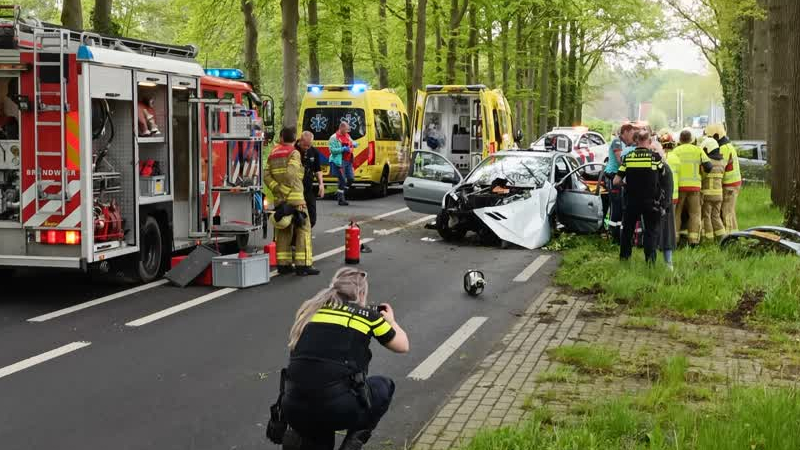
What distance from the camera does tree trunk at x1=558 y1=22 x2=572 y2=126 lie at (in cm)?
5750

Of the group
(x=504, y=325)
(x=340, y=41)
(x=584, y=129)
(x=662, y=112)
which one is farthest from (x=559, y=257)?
(x=662, y=112)

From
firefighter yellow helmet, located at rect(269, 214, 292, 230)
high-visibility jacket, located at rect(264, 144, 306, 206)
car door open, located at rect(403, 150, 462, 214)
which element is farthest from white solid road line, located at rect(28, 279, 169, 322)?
car door open, located at rect(403, 150, 462, 214)

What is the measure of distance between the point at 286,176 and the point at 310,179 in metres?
2.18

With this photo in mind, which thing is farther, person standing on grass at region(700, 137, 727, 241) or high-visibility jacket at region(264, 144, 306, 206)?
person standing on grass at region(700, 137, 727, 241)

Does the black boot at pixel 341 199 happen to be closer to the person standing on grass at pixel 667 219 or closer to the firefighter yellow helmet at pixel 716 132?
the firefighter yellow helmet at pixel 716 132

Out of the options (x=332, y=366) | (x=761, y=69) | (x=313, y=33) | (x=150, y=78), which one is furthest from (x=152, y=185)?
(x=761, y=69)

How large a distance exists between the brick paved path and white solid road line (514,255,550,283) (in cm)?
219

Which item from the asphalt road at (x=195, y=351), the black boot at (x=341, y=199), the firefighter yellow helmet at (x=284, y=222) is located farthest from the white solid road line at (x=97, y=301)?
the black boot at (x=341, y=199)

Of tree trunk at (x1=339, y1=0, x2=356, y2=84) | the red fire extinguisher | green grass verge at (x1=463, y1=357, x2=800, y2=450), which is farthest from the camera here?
tree trunk at (x1=339, y1=0, x2=356, y2=84)

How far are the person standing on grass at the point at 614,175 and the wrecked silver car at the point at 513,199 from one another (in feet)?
1.47

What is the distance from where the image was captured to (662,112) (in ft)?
633

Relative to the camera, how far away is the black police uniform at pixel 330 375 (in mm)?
5516

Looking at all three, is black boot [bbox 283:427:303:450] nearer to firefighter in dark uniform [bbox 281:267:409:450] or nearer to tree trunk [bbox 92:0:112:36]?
firefighter in dark uniform [bbox 281:267:409:450]

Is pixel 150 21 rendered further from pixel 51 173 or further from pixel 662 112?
pixel 662 112
